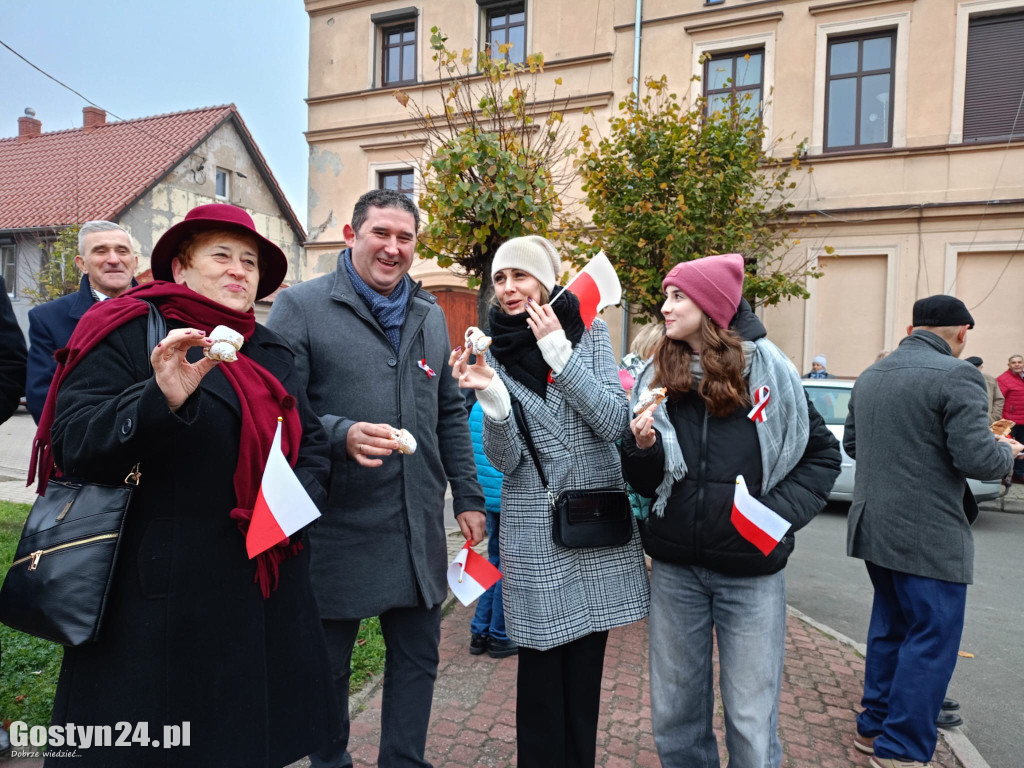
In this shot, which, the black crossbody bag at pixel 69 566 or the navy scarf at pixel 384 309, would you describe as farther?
the navy scarf at pixel 384 309

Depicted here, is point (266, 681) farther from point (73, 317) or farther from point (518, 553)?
point (73, 317)

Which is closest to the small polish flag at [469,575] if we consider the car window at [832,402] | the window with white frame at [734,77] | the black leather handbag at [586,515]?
the black leather handbag at [586,515]

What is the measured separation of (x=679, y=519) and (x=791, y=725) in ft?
5.89

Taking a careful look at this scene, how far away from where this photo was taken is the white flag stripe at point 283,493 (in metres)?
1.71

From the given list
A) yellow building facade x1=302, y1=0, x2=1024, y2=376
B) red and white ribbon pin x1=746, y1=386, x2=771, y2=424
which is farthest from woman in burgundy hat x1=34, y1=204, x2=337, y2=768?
yellow building facade x1=302, y1=0, x2=1024, y2=376

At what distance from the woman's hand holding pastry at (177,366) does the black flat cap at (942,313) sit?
Result: 9.87 feet

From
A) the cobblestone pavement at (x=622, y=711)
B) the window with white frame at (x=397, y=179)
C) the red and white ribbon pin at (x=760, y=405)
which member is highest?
the window with white frame at (x=397, y=179)

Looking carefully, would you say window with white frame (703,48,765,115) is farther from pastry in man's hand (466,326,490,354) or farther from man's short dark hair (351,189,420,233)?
pastry in man's hand (466,326,490,354)

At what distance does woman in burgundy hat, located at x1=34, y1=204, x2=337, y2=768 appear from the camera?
61.2 inches

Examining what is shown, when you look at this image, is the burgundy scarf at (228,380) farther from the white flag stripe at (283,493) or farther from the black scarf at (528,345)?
the black scarf at (528,345)

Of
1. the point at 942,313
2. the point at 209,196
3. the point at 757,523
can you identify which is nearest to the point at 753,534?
the point at 757,523

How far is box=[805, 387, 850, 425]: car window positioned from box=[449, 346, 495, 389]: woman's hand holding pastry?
795cm

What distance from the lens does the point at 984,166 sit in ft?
39.1

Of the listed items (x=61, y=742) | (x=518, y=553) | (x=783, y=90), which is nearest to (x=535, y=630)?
(x=518, y=553)
